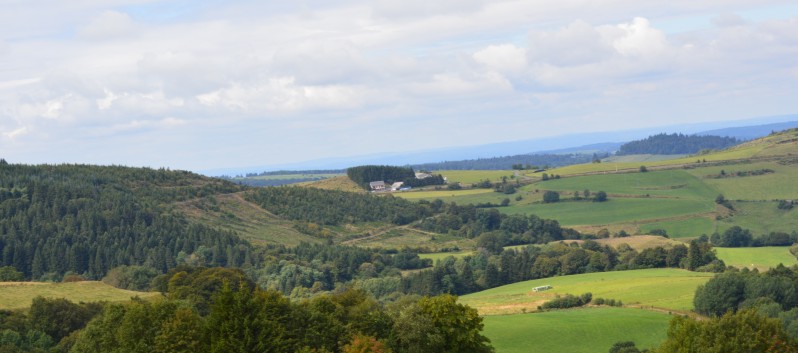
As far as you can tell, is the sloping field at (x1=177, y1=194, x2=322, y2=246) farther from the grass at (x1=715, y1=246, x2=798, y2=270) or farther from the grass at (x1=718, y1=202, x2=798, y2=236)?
the grass at (x1=718, y1=202, x2=798, y2=236)

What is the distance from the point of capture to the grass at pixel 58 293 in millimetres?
76125

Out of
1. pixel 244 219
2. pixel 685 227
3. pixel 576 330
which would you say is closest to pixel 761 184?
pixel 685 227

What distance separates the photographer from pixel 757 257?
404ft

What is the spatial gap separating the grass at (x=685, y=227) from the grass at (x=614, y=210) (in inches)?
157

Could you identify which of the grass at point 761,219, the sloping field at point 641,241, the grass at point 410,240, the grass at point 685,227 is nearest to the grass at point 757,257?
the sloping field at point 641,241

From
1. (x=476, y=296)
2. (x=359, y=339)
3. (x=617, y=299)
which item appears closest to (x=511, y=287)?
(x=476, y=296)

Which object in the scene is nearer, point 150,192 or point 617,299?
point 617,299

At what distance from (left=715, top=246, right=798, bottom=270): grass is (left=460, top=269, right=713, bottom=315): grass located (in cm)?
854

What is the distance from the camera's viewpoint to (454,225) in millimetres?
174125

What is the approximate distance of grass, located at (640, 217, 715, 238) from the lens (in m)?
157

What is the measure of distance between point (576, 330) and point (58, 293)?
41.4 m

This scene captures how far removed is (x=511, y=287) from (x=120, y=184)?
2974 inches

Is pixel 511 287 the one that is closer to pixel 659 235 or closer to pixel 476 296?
pixel 476 296

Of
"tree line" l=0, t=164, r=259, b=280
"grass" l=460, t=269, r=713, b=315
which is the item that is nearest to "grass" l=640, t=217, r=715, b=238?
"grass" l=460, t=269, r=713, b=315
